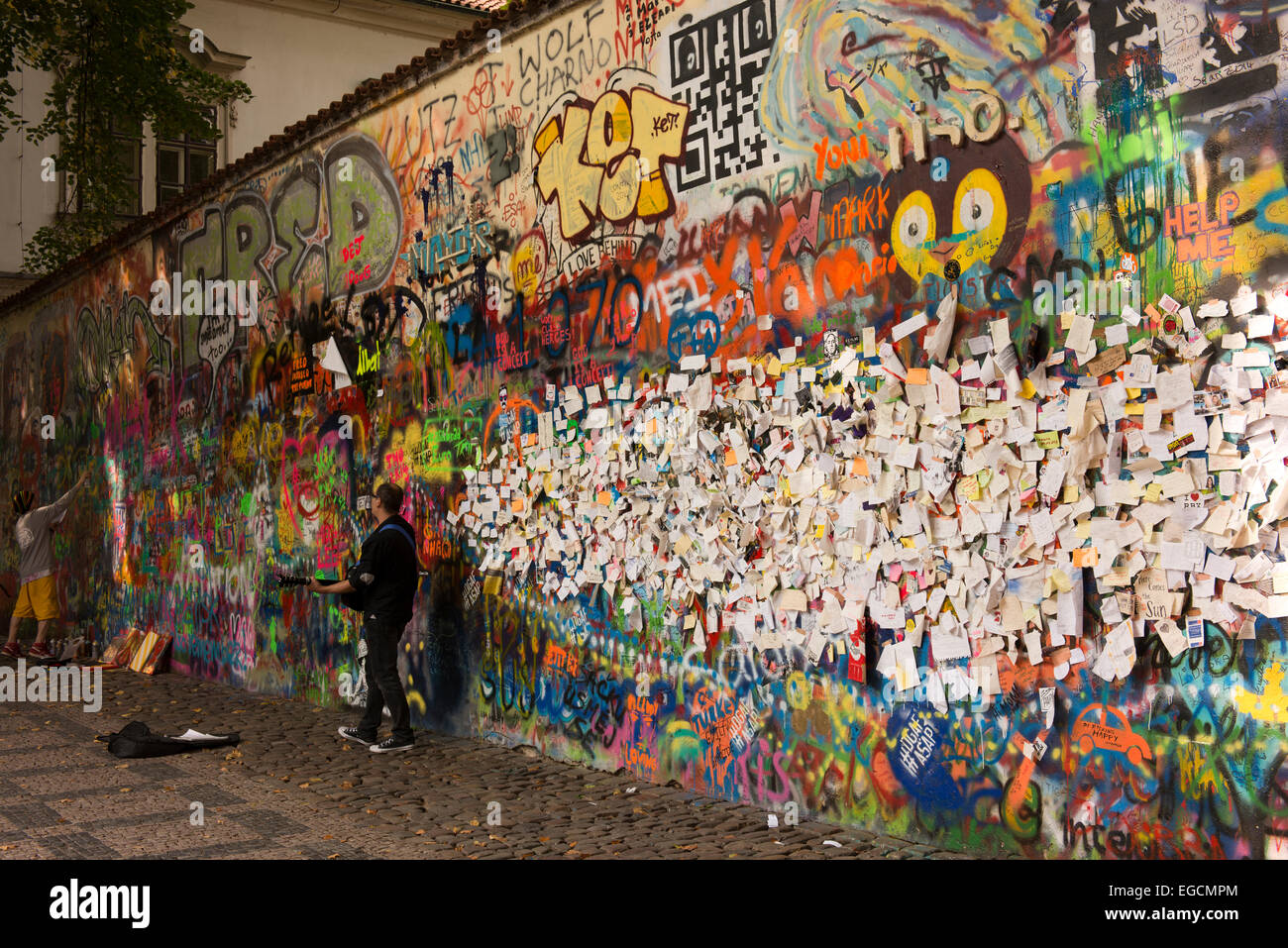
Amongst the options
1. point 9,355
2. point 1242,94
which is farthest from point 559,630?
point 9,355

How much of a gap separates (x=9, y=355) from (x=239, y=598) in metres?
8.83

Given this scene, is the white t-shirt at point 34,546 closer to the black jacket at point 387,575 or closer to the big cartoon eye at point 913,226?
the black jacket at point 387,575

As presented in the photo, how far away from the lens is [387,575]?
830 centimetres

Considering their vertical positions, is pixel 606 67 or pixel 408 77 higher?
pixel 408 77

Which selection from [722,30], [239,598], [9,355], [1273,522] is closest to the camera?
[1273,522]

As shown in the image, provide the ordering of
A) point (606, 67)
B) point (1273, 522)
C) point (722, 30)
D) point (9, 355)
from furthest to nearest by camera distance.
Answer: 1. point (9, 355)
2. point (606, 67)
3. point (722, 30)
4. point (1273, 522)

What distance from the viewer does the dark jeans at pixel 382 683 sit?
8203 mm

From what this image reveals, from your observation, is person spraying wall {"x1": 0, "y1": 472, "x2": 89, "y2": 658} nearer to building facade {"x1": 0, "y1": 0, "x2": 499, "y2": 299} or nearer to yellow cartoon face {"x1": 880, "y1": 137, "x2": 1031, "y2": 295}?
building facade {"x1": 0, "y1": 0, "x2": 499, "y2": 299}

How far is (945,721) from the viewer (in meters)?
5.28

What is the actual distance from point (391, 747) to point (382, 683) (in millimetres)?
431

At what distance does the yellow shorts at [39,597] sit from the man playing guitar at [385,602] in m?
6.57

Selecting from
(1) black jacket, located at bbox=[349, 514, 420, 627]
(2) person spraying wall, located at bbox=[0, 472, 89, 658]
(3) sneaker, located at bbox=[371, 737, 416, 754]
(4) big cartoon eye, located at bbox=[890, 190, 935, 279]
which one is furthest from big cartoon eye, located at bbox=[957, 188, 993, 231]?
(2) person spraying wall, located at bbox=[0, 472, 89, 658]

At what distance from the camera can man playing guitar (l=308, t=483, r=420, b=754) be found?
26.9 ft
